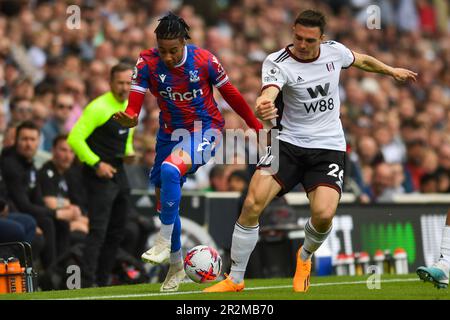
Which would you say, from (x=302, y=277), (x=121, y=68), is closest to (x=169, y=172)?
(x=302, y=277)

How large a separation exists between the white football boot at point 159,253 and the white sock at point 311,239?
1313 millimetres

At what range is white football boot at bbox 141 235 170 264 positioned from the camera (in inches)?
449

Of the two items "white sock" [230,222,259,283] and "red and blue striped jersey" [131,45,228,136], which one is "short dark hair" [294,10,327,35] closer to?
"red and blue striped jersey" [131,45,228,136]

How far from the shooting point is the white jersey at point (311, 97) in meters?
11.5

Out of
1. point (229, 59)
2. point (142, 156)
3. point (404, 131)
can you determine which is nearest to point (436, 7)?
point (404, 131)

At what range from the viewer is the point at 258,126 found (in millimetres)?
12141

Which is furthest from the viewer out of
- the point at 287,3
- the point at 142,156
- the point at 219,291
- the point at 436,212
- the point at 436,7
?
the point at 436,7

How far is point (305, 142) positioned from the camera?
38.0 feet

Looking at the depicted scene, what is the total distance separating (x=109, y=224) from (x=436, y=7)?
17.0m

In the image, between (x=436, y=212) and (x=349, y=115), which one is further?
(x=349, y=115)

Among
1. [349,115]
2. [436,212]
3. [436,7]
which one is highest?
[436,7]

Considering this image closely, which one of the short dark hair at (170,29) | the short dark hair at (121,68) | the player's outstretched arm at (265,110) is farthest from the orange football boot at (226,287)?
the short dark hair at (121,68)

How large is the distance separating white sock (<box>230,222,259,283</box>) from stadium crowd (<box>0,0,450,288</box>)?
4133 millimetres
